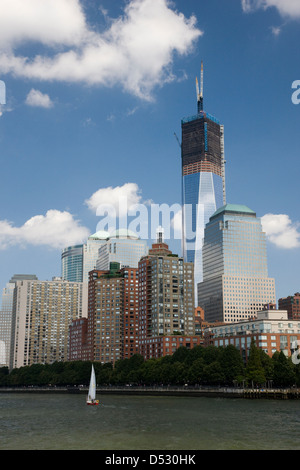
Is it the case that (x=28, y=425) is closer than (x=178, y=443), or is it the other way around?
(x=178, y=443)

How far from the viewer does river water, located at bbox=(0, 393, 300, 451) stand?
270 ft

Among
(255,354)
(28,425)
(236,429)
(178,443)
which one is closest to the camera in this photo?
(178,443)

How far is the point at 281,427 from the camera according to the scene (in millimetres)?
Answer: 99312

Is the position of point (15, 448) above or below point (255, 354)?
below

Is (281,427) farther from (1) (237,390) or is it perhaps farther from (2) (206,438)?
(1) (237,390)

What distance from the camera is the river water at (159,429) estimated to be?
82.4 meters

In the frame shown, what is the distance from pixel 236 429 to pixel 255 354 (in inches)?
3833

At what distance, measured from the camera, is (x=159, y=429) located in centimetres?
9962

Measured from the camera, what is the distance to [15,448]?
80.5 metres

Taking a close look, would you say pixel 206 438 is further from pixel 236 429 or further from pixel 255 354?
pixel 255 354
